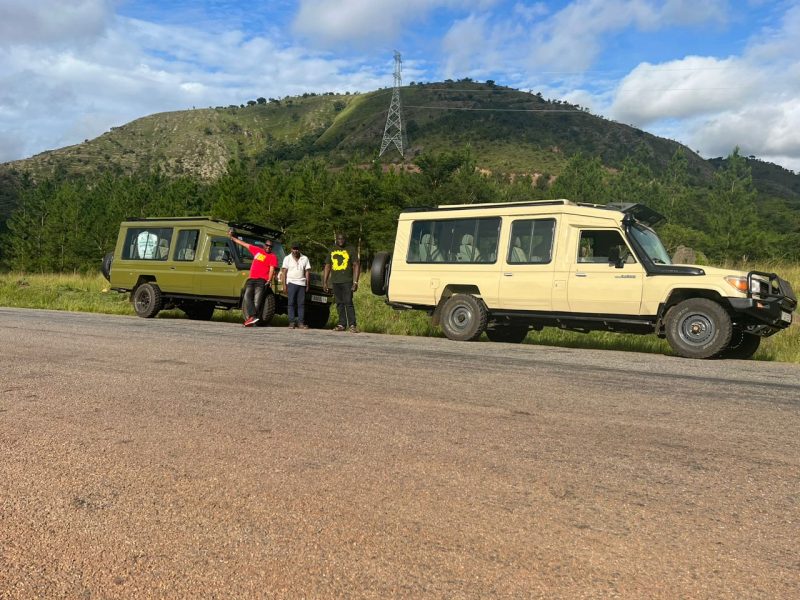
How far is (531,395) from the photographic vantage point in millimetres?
5379

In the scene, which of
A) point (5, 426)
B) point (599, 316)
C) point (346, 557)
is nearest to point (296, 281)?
point (599, 316)

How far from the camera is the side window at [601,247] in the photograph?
978 cm

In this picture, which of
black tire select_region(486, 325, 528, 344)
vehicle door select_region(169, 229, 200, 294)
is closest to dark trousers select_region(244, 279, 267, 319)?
vehicle door select_region(169, 229, 200, 294)

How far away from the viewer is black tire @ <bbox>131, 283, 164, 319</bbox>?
49.5 feet

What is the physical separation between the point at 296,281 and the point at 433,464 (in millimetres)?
10083

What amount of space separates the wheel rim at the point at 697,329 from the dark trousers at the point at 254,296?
8.16 metres

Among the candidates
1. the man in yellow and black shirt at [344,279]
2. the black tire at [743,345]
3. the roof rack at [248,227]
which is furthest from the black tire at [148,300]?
the black tire at [743,345]

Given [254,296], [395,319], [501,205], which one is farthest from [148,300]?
[501,205]

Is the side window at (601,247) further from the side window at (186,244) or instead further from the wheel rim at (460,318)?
the side window at (186,244)

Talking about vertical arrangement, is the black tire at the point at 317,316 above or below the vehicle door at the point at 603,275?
below

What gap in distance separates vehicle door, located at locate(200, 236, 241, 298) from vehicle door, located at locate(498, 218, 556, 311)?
6336 millimetres

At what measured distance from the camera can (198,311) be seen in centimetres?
1620

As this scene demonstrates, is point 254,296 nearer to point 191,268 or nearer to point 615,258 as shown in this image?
point 191,268

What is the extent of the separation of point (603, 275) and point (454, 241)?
2.73 metres
